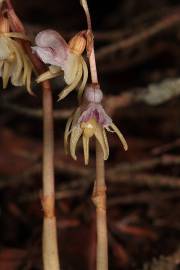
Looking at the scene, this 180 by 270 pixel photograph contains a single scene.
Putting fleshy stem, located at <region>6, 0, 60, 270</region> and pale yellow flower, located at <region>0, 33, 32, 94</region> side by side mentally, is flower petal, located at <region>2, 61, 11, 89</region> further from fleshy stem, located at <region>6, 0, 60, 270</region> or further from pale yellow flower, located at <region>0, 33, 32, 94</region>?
fleshy stem, located at <region>6, 0, 60, 270</region>

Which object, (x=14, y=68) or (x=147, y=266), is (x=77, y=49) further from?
(x=147, y=266)

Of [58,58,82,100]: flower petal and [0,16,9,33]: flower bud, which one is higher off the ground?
[0,16,9,33]: flower bud

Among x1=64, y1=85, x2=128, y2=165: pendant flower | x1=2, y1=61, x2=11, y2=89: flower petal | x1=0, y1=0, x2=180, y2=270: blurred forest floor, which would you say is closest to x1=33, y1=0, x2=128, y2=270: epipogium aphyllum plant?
x1=64, y1=85, x2=128, y2=165: pendant flower

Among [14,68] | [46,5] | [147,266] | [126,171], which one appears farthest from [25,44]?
[46,5]

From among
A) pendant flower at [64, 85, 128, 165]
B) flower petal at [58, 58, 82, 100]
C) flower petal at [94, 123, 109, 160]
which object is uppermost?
flower petal at [58, 58, 82, 100]

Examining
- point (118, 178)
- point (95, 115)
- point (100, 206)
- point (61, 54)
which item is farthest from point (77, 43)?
point (118, 178)

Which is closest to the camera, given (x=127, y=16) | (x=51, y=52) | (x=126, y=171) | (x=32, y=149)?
(x=51, y=52)
